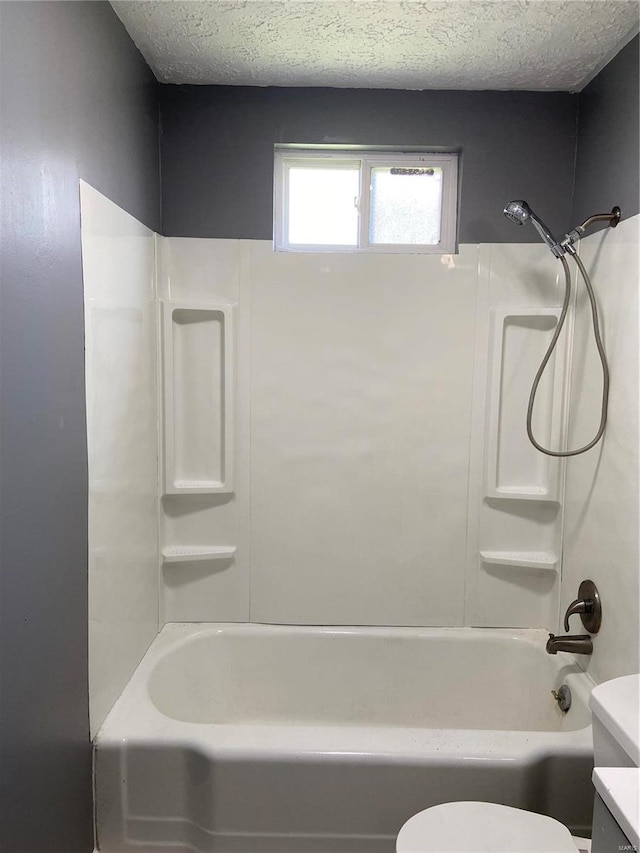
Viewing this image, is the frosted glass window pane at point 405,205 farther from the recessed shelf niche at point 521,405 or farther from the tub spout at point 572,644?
the tub spout at point 572,644

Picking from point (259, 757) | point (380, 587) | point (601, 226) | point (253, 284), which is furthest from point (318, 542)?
point (601, 226)

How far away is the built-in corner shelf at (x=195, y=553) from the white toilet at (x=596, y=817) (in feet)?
3.75

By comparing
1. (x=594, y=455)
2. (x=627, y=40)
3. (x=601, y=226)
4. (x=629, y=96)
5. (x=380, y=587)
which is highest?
(x=627, y=40)

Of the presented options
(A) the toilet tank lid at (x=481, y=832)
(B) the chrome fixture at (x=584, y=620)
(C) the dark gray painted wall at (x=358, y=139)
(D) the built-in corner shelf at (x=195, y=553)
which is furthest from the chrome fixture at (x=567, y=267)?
(D) the built-in corner shelf at (x=195, y=553)

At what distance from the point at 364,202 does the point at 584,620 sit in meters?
1.65

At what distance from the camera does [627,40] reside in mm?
1733

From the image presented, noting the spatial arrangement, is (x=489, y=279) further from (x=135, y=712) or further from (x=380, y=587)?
(x=135, y=712)

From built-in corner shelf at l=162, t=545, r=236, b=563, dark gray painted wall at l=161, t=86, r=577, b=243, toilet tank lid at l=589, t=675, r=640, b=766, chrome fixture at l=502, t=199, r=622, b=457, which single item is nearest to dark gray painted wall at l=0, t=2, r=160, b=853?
dark gray painted wall at l=161, t=86, r=577, b=243

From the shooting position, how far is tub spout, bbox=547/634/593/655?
6.23ft

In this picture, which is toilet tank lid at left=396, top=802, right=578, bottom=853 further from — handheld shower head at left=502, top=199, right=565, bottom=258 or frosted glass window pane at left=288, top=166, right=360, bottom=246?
frosted glass window pane at left=288, top=166, right=360, bottom=246

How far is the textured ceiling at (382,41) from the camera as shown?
160 centimetres

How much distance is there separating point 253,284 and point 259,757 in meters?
1.53

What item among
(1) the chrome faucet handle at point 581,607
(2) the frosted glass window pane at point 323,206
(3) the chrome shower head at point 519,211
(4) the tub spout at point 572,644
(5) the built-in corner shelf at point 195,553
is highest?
(2) the frosted glass window pane at point 323,206

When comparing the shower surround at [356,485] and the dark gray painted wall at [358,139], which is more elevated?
the dark gray painted wall at [358,139]
